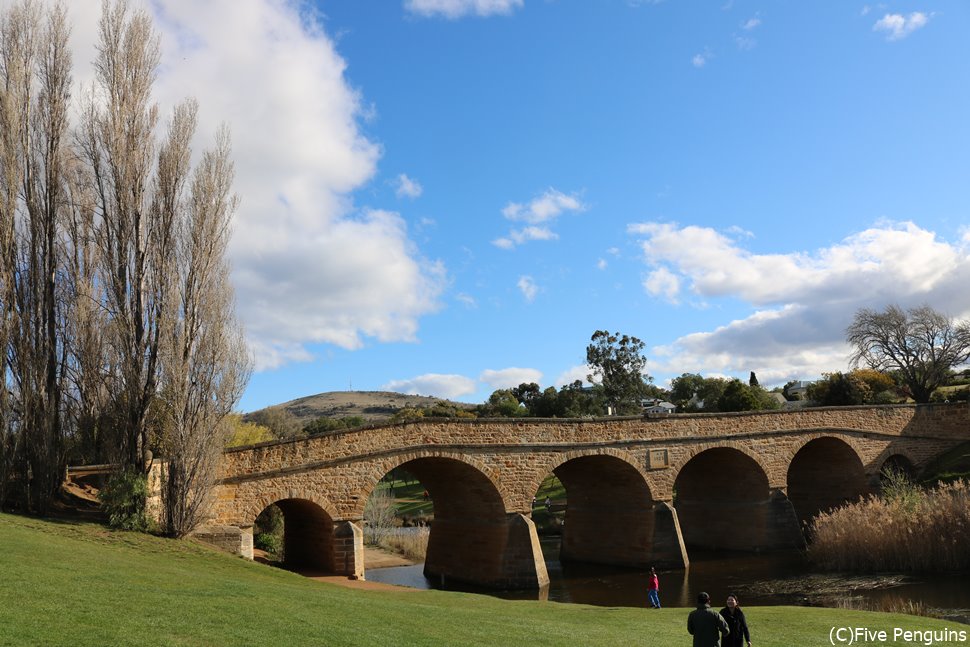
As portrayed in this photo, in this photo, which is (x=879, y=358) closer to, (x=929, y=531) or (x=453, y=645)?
(x=929, y=531)

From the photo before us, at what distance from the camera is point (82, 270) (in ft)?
66.0

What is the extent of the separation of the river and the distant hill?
82.6 meters

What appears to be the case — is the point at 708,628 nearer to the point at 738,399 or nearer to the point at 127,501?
the point at 127,501

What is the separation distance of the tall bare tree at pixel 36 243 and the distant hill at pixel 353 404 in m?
90.9

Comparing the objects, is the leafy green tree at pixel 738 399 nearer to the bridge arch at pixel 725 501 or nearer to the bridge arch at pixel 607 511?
the bridge arch at pixel 725 501

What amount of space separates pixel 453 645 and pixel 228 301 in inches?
477

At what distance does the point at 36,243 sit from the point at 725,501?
29.4 meters

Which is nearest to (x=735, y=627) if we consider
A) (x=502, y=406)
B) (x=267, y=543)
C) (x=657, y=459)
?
(x=657, y=459)

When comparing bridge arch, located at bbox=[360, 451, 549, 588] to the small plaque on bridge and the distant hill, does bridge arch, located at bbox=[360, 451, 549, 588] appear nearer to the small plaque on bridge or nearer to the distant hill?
the small plaque on bridge

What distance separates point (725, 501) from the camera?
1297 inches

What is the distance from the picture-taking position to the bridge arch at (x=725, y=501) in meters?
31.0

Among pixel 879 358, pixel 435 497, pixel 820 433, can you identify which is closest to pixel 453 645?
pixel 435 497

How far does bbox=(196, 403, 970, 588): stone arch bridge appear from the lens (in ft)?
66.1

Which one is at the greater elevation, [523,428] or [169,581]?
[523,428]
